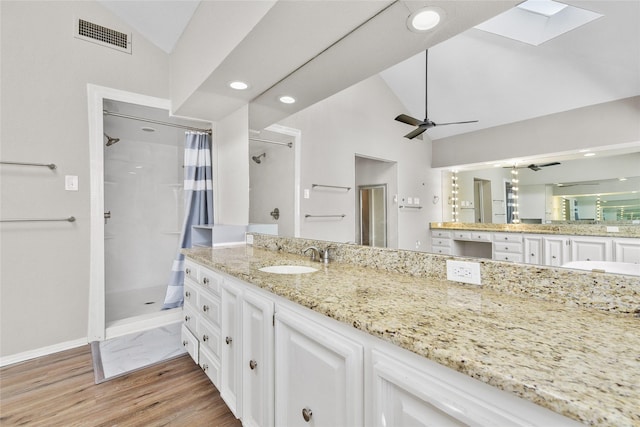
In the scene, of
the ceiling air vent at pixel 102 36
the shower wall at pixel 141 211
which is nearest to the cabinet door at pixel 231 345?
the ceiling air vent at pixel 102 36

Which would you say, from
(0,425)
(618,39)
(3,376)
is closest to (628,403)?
(618,39)

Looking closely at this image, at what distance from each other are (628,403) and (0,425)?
99.8 inches

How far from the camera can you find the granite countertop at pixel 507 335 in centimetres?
46

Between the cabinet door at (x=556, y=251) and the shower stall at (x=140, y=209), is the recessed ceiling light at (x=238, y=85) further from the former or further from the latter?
the cabinet door at (x=556, y=251)

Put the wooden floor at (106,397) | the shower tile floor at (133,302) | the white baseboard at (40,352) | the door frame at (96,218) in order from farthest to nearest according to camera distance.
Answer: the shower tile floor at (133,302)
the door frame at (96,218)
the white baseboard at (40,352)
the wooden floor at (106,397)

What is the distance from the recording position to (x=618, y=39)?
80 cm

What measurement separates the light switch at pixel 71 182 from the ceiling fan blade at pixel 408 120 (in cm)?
259

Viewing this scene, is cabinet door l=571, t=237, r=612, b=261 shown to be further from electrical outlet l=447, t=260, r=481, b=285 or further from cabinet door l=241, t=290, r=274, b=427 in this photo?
cabinet door l=241, t=290, r=274, b=427

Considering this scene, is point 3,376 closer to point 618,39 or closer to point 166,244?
point 166,244

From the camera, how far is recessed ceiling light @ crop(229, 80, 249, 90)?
84.3 inches

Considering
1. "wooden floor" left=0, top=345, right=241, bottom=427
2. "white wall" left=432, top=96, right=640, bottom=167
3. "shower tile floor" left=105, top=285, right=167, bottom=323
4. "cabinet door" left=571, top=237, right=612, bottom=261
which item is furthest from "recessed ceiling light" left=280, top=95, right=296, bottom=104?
"shower tile floor" left=105, top=285, right=167, bottom=323

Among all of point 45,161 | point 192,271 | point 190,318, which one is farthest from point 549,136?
point 45,161

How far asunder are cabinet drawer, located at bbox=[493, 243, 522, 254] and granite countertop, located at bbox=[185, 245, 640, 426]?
0.52 feet

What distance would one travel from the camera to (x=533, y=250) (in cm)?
94
